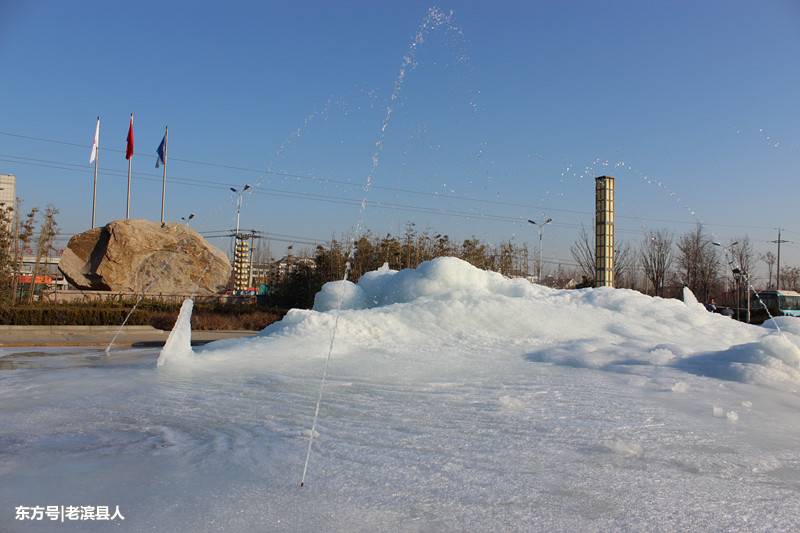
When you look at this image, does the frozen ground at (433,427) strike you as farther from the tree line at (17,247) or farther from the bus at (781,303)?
the bus at (781,303)

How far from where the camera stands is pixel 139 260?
2453 centimetres

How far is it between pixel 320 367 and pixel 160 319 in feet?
42.5

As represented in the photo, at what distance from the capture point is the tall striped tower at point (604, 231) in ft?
78.2

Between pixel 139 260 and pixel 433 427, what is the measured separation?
2273cm

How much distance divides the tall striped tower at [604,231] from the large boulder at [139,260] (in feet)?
53.2

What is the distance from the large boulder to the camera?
2411 centimetres

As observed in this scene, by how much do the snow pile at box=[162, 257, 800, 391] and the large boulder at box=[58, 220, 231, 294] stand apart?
16.4 m

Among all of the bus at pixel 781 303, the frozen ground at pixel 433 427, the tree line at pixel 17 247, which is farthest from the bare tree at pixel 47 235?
the bus at pixel 781 303

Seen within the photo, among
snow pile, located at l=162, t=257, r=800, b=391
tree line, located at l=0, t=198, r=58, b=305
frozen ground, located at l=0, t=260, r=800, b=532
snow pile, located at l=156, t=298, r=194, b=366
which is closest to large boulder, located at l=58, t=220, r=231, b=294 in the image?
tree line, located at l=0, t=198, r=58, b=305

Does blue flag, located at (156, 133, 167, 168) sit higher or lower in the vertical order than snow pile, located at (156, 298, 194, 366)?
higher

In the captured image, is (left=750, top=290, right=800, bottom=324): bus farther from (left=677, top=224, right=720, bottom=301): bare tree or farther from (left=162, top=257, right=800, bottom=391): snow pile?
(left=162, top=257, right=800, bottom=391): snow pile

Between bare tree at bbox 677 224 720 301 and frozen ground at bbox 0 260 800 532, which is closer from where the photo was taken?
frozen ground at bbox 0 260 800 532

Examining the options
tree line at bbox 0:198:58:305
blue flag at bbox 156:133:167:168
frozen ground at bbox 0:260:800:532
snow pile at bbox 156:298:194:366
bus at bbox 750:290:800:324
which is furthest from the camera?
bus at bbox 750:290:800:324

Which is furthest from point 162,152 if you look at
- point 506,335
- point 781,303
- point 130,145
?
point 781,303
